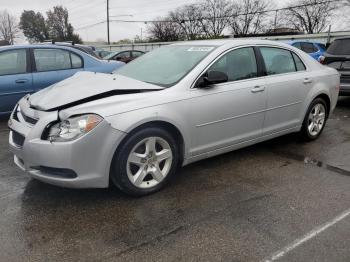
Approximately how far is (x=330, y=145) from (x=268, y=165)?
4.57 ft

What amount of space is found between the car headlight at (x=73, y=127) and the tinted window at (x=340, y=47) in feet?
21.8

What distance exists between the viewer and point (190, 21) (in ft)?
193

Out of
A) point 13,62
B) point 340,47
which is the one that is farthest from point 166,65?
point 340,47

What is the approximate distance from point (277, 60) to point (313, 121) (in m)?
1.20

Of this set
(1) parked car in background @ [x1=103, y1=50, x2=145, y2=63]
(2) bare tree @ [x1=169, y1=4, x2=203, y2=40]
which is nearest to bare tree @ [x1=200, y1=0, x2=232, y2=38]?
(2) bare tree @ [x1=169, y1=4, x2=203, y2=40]

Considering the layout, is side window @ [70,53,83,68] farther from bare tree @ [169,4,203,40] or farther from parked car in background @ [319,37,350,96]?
bare tree @ [169,4,203,40]

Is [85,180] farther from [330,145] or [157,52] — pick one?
[330,145]

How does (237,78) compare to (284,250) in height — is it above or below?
above

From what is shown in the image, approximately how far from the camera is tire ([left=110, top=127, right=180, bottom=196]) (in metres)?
3.34

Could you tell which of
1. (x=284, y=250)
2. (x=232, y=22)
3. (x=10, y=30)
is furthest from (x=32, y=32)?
(x=284, y=250)

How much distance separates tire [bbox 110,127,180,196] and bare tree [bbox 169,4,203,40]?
187 ft

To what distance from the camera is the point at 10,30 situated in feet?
224

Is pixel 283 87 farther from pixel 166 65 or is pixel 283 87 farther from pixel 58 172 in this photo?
pixel 58 172

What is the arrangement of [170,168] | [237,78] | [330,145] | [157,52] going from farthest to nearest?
[330,145] < [157,52] < [237,78] < [170,168]
